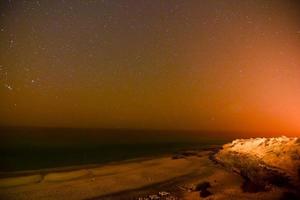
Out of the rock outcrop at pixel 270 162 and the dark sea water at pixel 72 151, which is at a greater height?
the rock outcrop at pixel 270 162

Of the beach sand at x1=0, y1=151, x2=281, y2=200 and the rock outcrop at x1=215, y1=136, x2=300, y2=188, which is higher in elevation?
the rock outcrop at x1=215, y1=136, x2=300, y2=188

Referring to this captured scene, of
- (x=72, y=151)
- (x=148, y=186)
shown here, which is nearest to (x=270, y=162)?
(x=148, y=186)

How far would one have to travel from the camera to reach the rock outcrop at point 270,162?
51.2 ft

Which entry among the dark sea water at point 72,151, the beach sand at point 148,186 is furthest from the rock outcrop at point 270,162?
the dark sea water at point 72,151

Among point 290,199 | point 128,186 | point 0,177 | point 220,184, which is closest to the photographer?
point 290,199

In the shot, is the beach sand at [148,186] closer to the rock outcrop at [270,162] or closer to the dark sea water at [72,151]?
the rock outcrop at [270,162]

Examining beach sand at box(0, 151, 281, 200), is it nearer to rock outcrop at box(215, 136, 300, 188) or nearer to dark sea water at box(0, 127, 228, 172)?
rock outcrop at box(215, 136, 300, 188)

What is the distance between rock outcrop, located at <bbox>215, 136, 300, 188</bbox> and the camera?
15.6 m

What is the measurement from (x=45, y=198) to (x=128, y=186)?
208 inches

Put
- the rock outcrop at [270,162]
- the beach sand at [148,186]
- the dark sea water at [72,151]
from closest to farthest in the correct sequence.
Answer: the rock outcrop at [270,162]
the beach sand at [148,186]
the dark sea water at [72,151]


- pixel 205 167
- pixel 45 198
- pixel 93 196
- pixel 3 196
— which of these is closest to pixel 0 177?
pixel 3 196

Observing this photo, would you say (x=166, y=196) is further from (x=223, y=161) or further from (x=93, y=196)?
(x=223, y=161)

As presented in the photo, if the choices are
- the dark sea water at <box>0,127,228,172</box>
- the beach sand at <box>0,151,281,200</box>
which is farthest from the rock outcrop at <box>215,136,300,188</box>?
the dark sea water at <box>0,127,228,172</box>

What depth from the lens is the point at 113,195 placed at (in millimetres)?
18359
